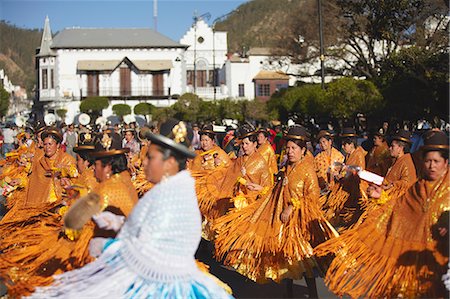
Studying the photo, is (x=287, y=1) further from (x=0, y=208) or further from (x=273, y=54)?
(x=0, y=208)

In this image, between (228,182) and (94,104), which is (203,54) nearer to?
(94,104)

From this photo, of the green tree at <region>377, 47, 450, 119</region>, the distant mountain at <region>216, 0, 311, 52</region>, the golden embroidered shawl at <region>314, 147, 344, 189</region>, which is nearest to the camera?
the golden embroidered shawl at <region>314, 147, 344, 189</region>

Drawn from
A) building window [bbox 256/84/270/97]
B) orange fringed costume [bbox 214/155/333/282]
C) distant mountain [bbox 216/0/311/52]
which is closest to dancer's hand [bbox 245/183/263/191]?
orange fringed costume [bbox 214/155/333/282]

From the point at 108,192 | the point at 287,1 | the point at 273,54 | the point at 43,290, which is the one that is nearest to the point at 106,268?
the point at 43,290

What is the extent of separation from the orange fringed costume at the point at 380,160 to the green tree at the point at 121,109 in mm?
48863

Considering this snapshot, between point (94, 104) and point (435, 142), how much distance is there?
5555 cm

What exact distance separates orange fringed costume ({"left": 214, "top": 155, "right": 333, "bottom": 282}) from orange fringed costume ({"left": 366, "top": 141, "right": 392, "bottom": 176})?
2914 millimetres

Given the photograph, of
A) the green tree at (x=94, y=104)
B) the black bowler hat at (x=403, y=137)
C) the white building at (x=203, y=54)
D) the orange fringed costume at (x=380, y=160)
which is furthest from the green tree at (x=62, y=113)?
the black bowler hat at (x=403, y=137)

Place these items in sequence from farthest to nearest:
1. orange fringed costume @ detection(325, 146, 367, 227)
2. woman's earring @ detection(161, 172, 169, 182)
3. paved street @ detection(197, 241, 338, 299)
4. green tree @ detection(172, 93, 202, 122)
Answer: green tree @ detection(172, 93, 202, 122)
orange fringed costume @ detection(325, 146, 367, 227)
paved street @ detection(197, 241, 338, 299)
woman's earring @ detection(161, 172, 169, 182)

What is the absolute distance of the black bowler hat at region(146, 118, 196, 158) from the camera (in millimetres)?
4445

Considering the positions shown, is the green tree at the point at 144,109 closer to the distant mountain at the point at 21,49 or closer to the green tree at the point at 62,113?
the green tree at the point at 62,113

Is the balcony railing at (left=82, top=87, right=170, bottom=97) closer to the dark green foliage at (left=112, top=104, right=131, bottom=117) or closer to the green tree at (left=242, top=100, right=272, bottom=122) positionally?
the dark green foliage at (left=112, top=104, right=131, bottom=117)

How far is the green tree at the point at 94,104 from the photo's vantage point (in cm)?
5969

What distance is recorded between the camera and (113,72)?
214ft
